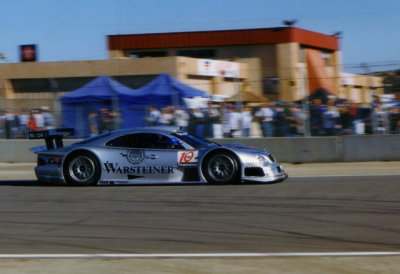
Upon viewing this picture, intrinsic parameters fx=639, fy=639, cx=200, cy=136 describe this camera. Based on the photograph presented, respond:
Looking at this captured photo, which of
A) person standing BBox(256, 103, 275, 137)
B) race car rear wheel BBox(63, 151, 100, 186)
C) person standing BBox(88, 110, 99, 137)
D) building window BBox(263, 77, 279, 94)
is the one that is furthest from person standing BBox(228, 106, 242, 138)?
race car rear wheel BBox(63, 151, 100, 186)

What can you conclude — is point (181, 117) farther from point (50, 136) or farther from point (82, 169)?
point (82, 169)

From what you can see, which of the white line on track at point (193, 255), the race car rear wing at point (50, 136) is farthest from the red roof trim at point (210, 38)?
the white line on track at point (193, 255)

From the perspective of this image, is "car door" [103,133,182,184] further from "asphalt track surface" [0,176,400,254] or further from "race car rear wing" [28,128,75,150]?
"race car rear wing" [28,128,75,150]

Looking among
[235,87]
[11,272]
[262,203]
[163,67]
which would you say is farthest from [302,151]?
[163,67]

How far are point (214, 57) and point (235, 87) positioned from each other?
24.0 metres

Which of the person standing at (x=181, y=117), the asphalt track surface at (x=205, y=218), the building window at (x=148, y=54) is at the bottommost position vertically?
the asphalt track surface at (x=205, y=218)

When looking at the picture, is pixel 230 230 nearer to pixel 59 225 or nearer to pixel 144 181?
pixel 59 225

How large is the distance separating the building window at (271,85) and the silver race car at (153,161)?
479cm

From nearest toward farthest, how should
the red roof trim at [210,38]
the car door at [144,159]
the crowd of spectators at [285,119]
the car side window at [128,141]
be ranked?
the car door at [144,159] → the car side window at [128,141] → the crowd of spectators at [285,119] → the red roof trim at [210,38]

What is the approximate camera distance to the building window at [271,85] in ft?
53.4

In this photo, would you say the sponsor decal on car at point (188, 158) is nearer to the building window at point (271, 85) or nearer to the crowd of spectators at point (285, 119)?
the crowd of spectators at point (285, 119)

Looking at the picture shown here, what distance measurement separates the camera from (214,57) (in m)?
40.1

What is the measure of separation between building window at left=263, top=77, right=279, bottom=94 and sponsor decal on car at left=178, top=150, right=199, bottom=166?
524 cm

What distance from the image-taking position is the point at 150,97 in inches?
656
